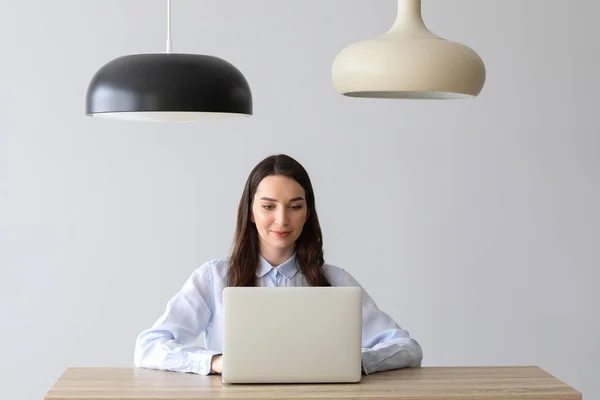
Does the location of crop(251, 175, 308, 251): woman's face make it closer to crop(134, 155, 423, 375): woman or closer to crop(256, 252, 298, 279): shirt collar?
crop(134, 155, 423, 375): woman

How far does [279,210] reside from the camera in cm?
357

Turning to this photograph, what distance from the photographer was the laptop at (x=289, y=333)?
297 cm

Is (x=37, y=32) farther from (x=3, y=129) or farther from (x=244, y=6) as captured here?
(x=244, y=6)

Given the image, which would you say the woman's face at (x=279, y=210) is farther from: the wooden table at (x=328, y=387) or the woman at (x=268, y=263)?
the wooden table at (x=328, y=387)

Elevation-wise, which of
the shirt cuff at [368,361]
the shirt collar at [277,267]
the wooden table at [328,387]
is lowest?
the wooden table at [328,387]

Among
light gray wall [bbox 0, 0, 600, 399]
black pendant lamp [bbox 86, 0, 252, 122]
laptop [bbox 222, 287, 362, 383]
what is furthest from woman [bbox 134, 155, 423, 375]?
light gray wall [bbox 0, 0, 600, 399]

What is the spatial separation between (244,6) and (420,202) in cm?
140

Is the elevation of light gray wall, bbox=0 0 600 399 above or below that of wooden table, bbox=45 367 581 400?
above

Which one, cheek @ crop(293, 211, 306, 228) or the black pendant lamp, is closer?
the black pendant lamp

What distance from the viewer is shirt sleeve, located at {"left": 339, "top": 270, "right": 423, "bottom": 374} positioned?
327cm

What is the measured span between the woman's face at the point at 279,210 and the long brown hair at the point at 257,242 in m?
0.04

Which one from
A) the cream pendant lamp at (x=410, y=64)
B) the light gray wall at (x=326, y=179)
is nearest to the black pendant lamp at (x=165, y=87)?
the cream pendant lamp at (x=410, y=64)

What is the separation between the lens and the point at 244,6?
5.54m

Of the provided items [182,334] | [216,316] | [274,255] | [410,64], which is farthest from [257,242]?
[410,64]
